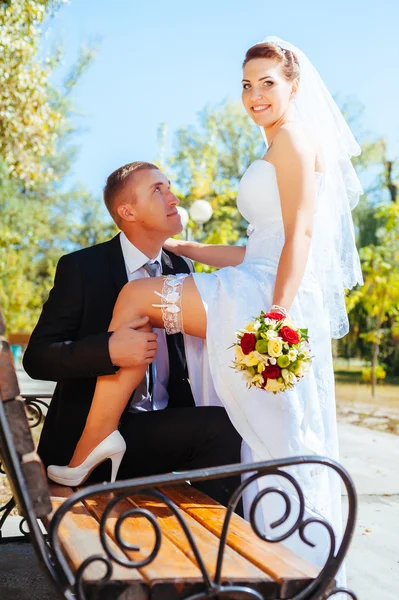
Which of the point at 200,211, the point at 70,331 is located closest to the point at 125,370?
the point at 70,331

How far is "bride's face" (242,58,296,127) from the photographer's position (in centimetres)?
384

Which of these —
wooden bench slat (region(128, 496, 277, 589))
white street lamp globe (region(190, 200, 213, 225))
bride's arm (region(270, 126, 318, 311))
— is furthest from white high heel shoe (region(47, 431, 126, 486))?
white street lamp globe (region(190, 200, 213, 225))

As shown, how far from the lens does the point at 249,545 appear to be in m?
2.39

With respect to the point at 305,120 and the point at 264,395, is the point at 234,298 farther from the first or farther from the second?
the point at 305,120

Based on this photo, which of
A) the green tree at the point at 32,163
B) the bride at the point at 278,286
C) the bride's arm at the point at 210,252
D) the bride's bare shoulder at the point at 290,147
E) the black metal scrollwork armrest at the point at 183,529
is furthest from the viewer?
the green tree at the point at 32,163

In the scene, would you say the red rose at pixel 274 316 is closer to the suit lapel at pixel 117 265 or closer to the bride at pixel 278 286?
the bride at pixel 278 286

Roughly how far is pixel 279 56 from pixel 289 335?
1591mm

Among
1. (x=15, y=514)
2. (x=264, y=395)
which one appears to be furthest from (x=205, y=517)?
(x=15, y=514)

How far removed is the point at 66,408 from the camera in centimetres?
363

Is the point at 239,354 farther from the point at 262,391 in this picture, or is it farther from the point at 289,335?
the point at 262,391

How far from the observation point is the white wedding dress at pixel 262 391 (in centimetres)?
335

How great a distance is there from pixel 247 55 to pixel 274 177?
2.18ft

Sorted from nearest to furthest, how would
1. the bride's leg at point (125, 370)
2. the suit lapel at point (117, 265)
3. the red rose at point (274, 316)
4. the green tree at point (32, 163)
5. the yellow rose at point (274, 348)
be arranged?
1. the yellow rose at point (274, 348)
2. the red rose at point (274, 316)
3. the bride's leg at point (125, 370)
4. the suit lapel at point (117, 265)
5. the green tree at point (32, 163)

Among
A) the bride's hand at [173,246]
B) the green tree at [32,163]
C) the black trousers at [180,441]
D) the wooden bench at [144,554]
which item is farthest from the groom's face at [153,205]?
the green tree at [32,163]
